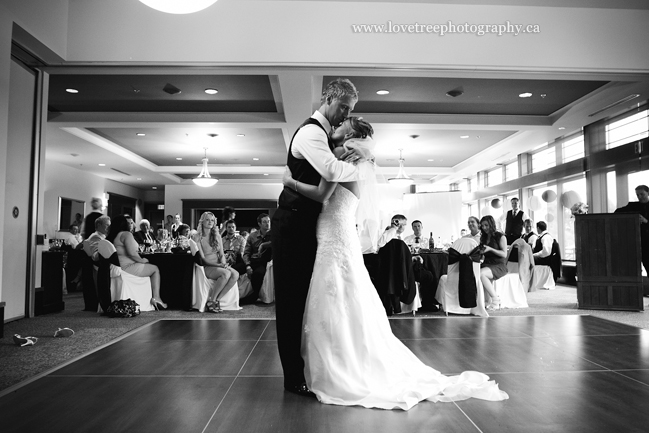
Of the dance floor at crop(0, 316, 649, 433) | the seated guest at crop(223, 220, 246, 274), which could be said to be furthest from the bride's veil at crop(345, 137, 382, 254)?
the seated guest at crop(223, 220, 246, 274)

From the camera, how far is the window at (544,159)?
11101 millimetres

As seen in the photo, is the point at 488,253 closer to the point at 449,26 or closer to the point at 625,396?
the point at 449,26

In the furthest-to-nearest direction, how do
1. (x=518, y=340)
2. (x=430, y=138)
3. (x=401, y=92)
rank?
1. (x=430, y=138)
2. (x=401, y=92)
3. (x=518, y=340)

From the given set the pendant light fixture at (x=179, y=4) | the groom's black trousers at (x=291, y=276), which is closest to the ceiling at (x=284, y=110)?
the pendant light fixture at (x=179, y=4)

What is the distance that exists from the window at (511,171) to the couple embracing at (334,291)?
473 inches

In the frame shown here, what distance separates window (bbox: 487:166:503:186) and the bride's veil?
1246 centimetres

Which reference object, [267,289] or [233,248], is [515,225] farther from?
[233,248]

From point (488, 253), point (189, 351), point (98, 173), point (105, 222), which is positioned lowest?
point (189, 351)

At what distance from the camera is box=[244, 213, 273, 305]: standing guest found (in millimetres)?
6793

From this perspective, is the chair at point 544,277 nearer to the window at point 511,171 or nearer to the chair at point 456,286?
the chair at point 456,286

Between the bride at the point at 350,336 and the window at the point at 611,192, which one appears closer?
the bride at the point at 350,336

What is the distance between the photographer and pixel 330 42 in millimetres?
5531

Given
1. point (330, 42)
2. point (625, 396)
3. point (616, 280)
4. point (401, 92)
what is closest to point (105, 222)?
point (330, 42)

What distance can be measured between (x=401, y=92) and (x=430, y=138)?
3.32 m
